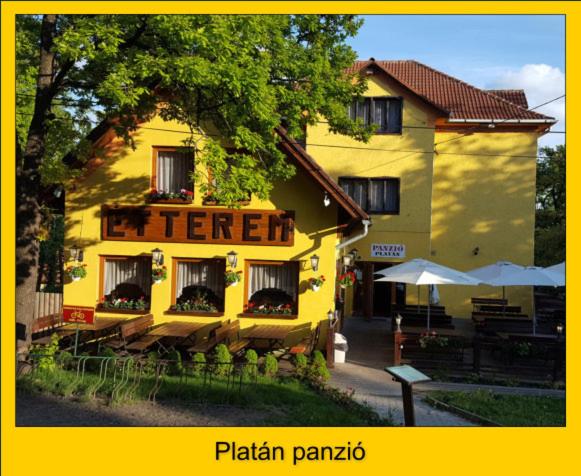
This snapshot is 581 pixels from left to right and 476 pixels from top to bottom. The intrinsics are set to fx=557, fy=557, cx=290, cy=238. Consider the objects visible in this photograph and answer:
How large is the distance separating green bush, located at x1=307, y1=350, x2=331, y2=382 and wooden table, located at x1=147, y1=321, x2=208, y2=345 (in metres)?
2.96

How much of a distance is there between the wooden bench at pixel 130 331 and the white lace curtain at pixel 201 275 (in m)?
1.08

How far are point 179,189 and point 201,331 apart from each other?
142 inches

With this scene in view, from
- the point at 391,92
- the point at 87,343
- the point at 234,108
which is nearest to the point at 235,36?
the point at 234,108

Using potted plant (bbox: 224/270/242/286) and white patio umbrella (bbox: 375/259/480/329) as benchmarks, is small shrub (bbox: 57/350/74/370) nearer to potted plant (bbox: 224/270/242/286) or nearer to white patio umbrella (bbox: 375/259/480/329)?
potted plant (bbox: 224/270/242/286)

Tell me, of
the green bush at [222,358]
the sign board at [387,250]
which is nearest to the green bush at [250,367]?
the green bush at [222,358]

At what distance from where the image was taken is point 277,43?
39.9 ft

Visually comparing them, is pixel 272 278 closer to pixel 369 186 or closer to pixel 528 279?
pixel 528 279

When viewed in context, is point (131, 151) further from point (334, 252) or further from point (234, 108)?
point (334, 252)

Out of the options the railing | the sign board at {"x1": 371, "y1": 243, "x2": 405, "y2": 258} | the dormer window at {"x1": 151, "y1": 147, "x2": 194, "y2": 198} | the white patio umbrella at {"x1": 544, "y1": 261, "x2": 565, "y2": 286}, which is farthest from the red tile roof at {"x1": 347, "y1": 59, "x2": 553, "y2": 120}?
the railing

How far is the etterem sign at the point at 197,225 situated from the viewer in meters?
13.7

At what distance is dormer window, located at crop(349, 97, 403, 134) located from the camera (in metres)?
20.9

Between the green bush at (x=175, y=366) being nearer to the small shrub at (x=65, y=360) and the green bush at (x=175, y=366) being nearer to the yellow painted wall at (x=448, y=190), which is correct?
the small shrub at (x=65, y=360)

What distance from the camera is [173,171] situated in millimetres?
14062

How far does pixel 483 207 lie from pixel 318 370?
13.2m
